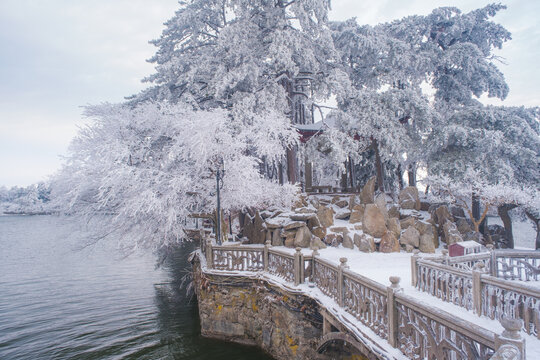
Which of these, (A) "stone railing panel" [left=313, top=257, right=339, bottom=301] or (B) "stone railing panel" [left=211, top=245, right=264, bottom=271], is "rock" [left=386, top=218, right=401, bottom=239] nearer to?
(B) "stone railing panel" [left=211, top=245, right=264, bottom=271]

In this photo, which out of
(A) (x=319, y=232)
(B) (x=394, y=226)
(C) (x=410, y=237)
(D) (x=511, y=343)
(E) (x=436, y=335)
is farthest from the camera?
(A) (x=319, y=232)

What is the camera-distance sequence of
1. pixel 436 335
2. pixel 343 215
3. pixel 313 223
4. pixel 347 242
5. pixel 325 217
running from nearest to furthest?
1. pixel 436 335
2. pixel 347 242
3. pixel 313 223
4. pixel 325 217
5. pixel 343 215

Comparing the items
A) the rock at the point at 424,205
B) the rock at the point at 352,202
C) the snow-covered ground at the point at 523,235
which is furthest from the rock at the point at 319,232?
the snow-covered ground at the point at 523,235

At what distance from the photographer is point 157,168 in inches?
635

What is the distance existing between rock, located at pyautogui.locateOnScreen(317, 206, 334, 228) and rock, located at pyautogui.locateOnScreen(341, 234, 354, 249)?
1239mm

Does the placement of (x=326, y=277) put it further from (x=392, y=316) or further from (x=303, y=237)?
(x=303, y=237)

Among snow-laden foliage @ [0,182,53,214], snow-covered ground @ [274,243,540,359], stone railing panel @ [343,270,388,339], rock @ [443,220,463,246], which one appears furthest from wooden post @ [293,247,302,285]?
snow-laden foliage @ [0,182,53,214]

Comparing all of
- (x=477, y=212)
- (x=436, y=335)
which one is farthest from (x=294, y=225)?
(x=477, y=212)

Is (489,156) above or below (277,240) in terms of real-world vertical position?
above

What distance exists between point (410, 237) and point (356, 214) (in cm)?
297

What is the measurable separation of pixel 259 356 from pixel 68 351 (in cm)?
770

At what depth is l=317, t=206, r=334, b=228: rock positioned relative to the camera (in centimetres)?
1695

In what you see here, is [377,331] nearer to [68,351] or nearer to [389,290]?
[389,290]

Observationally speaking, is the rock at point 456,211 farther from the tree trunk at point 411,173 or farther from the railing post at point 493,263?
the railing post at point 493,263
